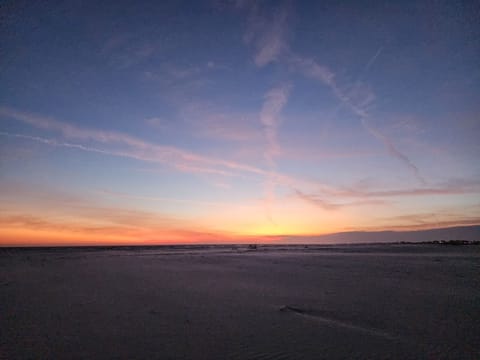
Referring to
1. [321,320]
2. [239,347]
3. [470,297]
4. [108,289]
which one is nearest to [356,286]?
[470,297]

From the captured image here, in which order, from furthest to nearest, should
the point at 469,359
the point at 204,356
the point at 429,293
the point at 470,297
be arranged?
the point at 429,293, the point at 470,297, the point at 204,356, the point at 469,359

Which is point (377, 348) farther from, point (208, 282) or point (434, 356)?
point (208, 282)

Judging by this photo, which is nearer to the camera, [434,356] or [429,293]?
[434,356]

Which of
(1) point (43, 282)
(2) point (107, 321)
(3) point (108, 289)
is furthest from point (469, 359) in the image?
(1) point (43, 282)

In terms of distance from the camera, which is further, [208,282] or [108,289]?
[208,282]

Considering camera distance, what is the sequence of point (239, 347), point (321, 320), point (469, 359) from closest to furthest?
point (469, 359)
point (239, 347)
point (321, 320)

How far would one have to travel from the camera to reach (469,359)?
118 inches

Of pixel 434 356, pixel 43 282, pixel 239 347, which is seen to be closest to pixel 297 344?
pixel 239 347

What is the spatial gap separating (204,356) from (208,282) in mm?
4732

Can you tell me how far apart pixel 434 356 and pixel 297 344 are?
143 centimetres

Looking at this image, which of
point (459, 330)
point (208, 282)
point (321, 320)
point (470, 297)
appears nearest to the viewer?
point (459, 330)

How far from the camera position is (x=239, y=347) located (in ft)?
11.2

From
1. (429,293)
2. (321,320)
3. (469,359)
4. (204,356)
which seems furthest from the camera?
(429,293)

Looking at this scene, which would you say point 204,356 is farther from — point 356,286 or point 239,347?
point 356,286
